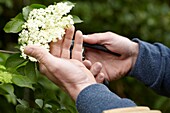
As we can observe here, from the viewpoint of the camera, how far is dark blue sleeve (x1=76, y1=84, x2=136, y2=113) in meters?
1.49

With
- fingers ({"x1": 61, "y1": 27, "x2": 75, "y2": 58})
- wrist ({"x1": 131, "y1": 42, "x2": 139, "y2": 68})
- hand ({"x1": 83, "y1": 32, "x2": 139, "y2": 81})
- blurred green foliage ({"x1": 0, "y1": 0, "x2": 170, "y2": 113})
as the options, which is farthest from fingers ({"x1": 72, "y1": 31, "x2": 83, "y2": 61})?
blurred green foliage ({"x1": 0, "y1": 0, "x2": 170, "y2": 113})

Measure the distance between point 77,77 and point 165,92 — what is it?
66 cm

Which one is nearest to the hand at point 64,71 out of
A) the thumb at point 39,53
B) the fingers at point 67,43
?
the thumb at point 39,53

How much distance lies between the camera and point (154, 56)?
209 cm

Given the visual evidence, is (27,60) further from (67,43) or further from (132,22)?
(132,22)

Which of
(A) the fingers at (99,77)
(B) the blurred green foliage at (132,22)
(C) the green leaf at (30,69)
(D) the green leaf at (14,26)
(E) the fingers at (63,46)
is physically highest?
(D) the green leaf at (14,26)

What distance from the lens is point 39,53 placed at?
1576 millimetres

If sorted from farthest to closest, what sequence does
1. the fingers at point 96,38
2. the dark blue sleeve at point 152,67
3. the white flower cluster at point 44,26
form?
the dark blue sleeve at point 152,67, the fingers at point 96,38, the white flower cluster at point 44,26

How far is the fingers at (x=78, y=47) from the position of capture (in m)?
1.76

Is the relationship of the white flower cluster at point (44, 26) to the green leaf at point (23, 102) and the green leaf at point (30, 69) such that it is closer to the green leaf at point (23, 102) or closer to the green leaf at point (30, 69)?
the green leaf at point (30, 69)

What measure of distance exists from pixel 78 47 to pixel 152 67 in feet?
1.32

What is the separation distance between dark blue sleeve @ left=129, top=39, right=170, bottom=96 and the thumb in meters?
0.56

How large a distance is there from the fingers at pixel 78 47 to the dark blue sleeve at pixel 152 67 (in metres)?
0.35

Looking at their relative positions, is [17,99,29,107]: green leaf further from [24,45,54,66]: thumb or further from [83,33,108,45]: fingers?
[83,33,108,45]: fingers
